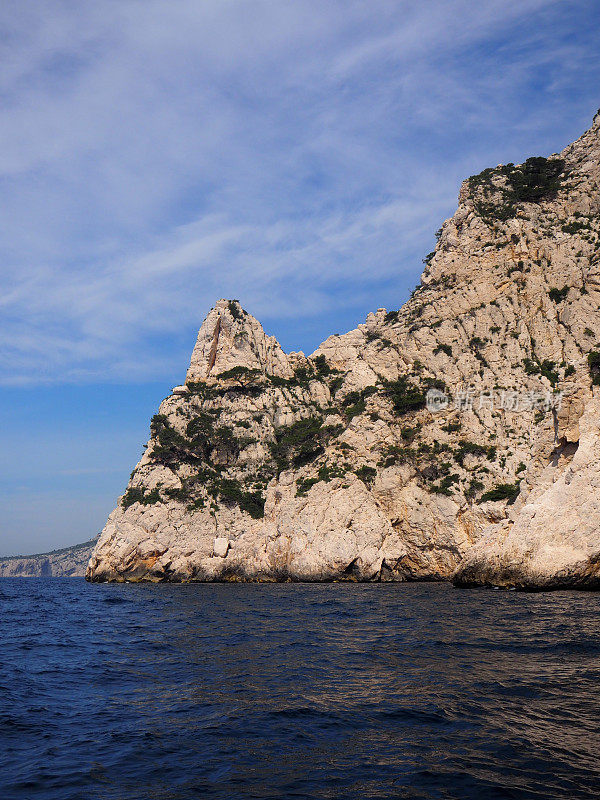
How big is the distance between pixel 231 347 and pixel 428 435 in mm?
44212

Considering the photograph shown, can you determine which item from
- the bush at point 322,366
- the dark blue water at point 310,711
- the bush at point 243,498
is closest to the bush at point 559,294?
the bush at point 322,366

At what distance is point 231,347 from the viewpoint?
9831cm

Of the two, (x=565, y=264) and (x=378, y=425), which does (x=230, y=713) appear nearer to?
(x=378, y=425)

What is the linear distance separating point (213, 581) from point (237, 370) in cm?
3779

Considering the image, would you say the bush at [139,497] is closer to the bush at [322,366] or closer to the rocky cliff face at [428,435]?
the rocky cliff face at [428,435]

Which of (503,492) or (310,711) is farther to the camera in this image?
(503,492)

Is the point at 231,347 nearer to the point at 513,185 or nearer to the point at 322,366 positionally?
the point at 322,366

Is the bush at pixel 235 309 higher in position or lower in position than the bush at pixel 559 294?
Result: higher

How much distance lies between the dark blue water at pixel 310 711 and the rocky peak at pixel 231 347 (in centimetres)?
7377

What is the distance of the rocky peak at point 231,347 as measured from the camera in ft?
318

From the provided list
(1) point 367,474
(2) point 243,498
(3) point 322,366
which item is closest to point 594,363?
(1) point 367,474

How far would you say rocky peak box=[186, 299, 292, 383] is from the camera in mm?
96875

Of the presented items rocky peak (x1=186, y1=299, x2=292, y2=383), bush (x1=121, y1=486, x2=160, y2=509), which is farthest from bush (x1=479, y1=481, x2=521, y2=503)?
rocky peak (x1=186, y1=299, x2=292, y2=383)

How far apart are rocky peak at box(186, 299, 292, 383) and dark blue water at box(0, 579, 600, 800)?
73.8 m
